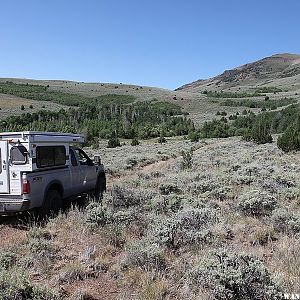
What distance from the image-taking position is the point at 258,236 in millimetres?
6770

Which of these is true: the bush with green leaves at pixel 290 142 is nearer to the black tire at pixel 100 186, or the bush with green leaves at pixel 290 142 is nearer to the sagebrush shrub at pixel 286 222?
the black tire at pixel 100 186

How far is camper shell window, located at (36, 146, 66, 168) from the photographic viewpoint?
356 inches

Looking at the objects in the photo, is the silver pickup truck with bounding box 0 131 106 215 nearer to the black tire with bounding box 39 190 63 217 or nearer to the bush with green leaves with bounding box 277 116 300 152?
the black tire with bounding box 39 190 63 217

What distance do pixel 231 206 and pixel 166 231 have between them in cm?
298

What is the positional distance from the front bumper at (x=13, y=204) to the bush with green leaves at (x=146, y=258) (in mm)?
3429

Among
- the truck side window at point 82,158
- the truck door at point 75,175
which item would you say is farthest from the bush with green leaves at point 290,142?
the truck door at point 75,175

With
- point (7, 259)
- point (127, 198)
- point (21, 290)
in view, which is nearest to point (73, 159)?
point (127, 198)

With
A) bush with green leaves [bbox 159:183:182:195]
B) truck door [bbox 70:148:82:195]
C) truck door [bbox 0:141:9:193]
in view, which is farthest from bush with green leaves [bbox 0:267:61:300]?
bush with green leaves [bbox 159:183:182:195]

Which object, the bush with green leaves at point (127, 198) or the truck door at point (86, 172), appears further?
the truck door at point (86, 172)

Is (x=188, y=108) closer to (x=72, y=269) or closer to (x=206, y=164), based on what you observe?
(x=206, y=164)

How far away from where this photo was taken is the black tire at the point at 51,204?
8922 mm

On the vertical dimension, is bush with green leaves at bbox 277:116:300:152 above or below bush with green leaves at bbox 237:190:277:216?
above

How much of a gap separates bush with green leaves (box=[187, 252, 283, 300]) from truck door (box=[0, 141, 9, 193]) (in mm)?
5233

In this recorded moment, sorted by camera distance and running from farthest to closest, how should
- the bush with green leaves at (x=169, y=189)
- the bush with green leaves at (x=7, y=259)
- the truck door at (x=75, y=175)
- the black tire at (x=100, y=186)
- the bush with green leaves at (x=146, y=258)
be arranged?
the black tire at (x=100, y=186) → the bush with green leaves at (x=169, y=189) → the truck door at (x=75, y=175) → the bush with green leaves at (x=7, y=259) → the bush with green leaves at (x=146, y=258)
